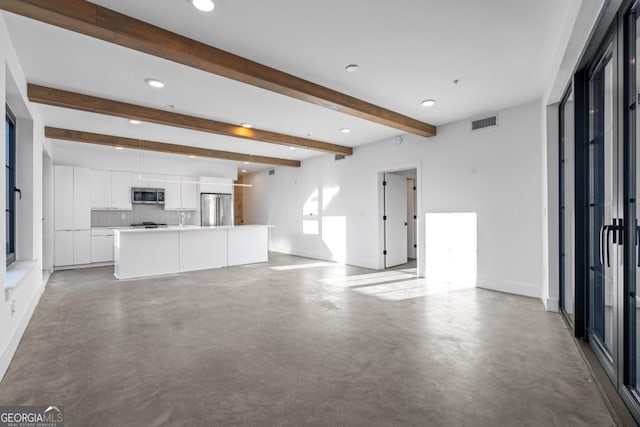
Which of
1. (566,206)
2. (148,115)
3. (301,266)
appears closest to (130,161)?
(148,115)

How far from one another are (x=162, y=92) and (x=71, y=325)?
117 inches

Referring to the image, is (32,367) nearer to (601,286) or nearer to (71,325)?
(71,325)

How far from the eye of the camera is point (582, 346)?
2832 mm

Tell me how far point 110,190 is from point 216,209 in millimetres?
2662

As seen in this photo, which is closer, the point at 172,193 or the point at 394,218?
the point at 394,218

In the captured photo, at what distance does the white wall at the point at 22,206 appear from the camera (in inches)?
100

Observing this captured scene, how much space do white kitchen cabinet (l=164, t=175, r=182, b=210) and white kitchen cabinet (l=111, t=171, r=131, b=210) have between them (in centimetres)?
88

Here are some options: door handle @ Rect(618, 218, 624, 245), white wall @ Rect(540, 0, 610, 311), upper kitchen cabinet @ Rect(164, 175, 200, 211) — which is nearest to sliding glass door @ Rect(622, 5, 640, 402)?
door handle @ Rect(618, 218, 624, 245)

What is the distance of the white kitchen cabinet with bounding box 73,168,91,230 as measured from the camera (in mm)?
7248

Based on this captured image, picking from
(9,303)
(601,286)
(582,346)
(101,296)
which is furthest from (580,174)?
(101,296)

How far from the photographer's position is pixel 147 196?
27.0ft

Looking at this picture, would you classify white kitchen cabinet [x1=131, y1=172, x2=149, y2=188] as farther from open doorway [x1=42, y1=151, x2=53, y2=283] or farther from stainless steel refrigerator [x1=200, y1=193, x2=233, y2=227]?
open doorway [x1=42, y1=151, x2=53, y2=283]

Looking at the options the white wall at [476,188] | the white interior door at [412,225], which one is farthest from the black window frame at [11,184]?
the white interior door at [412,225]

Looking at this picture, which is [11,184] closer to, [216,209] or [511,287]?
[216,209]
